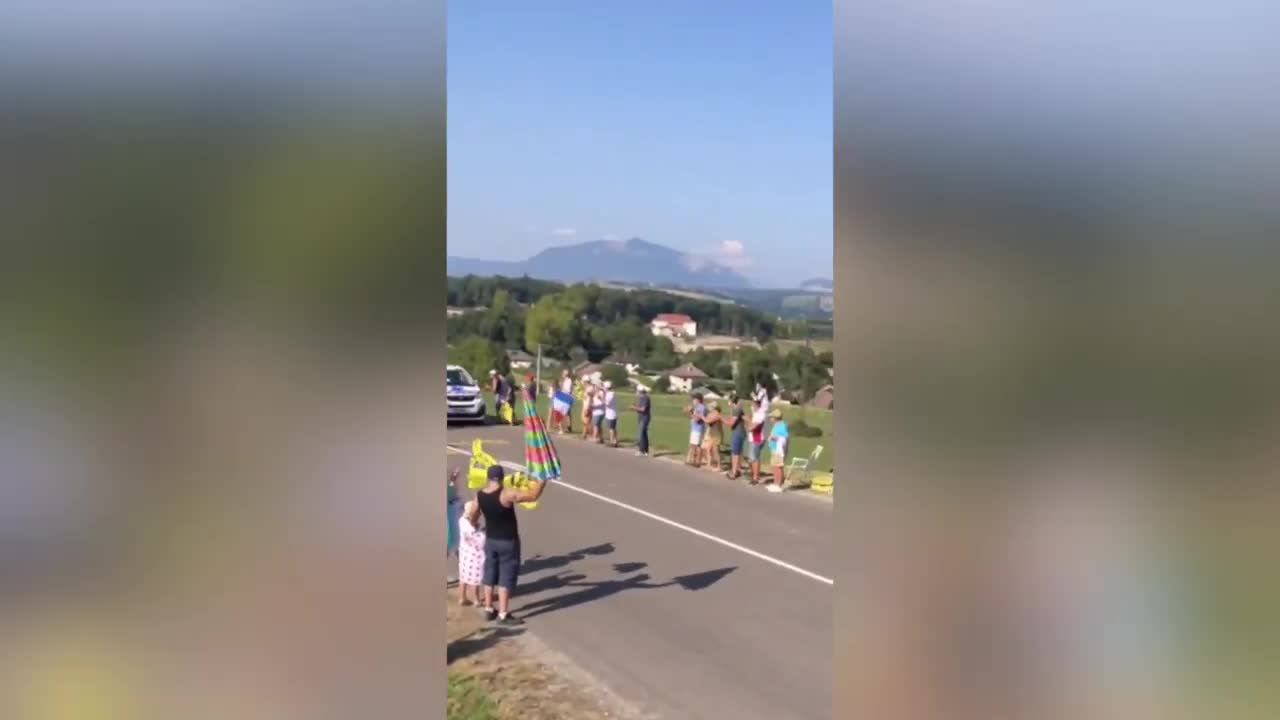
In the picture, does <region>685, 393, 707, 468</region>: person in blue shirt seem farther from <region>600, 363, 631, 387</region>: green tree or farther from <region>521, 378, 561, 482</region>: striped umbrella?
<region>521, 378, 561, 482</region>: striped umbrella

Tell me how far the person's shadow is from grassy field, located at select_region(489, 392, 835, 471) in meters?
6.73

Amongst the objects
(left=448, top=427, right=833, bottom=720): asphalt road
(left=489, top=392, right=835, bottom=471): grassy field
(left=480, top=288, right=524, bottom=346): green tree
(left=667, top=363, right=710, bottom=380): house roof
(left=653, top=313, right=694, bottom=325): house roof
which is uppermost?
(left=653, top=313, right=694, bottom=325): house roof

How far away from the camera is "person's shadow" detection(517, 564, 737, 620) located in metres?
8.50

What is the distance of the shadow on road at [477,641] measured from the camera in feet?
23.5

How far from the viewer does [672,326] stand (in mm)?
21609

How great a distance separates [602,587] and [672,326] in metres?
12.8

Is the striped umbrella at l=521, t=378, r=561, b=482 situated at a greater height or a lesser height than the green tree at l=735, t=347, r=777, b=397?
lesser

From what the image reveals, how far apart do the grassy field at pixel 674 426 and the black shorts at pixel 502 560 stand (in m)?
8.77

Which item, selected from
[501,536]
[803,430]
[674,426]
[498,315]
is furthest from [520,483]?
[674,426]

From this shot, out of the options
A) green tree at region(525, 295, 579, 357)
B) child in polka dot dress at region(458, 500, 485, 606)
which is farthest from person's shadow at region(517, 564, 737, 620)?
green tree at region(525, 295, 579, 357)
